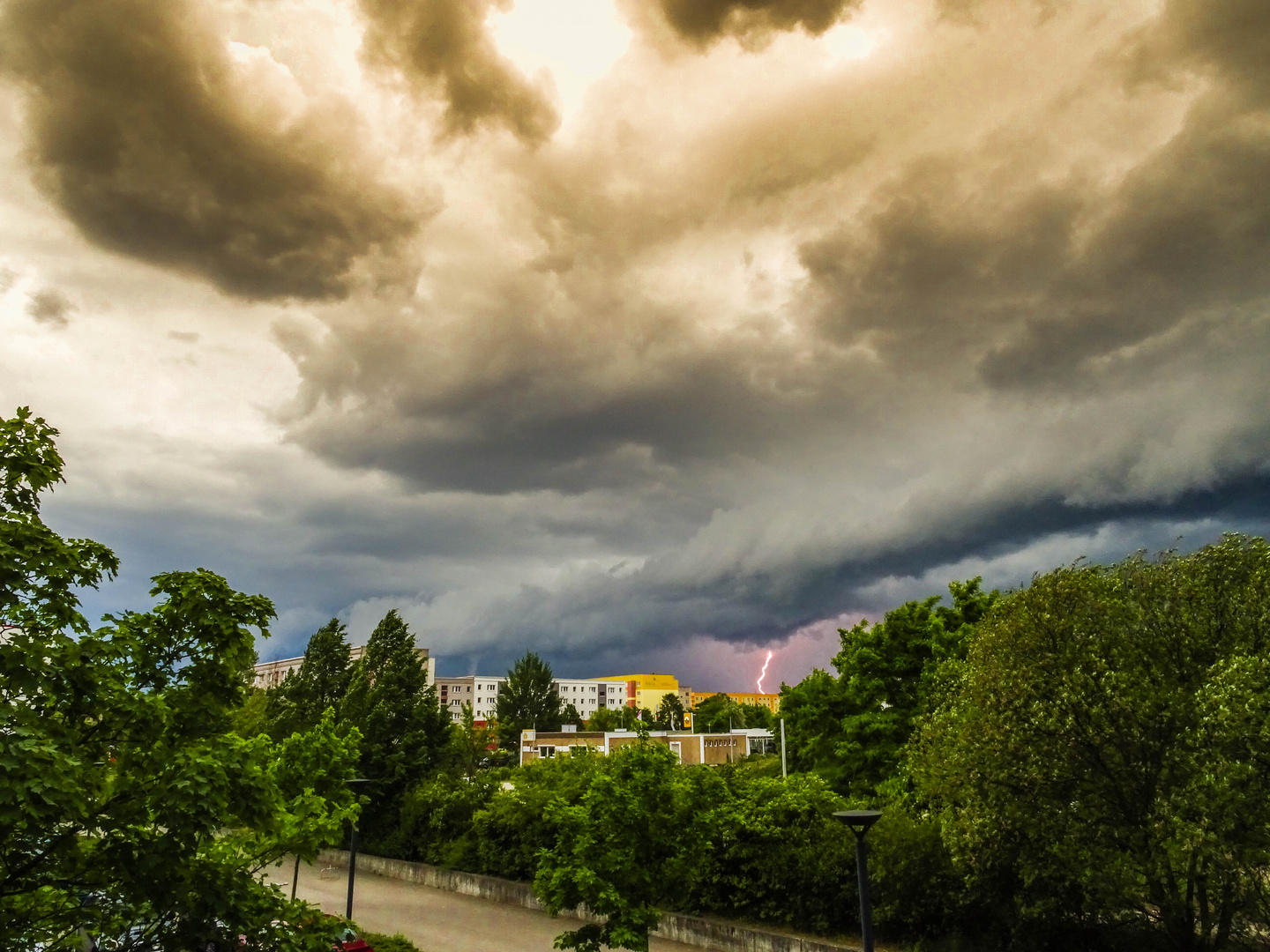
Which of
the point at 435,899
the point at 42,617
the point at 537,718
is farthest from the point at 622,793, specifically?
the point at 537,718

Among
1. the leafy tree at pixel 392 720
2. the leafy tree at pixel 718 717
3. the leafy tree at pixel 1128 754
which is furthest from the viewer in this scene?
the leafy tree at pixel 718 717

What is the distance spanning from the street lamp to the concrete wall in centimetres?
551

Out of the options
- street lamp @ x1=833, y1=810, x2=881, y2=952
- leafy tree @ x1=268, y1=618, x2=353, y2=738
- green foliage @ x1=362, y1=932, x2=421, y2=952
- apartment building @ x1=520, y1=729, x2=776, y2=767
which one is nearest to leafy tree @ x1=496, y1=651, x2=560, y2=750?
apartment building @ x1=520, y1=729, x2=776, y2=767

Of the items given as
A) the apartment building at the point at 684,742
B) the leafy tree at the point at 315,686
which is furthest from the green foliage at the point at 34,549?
the apartment building at the point at 684,742

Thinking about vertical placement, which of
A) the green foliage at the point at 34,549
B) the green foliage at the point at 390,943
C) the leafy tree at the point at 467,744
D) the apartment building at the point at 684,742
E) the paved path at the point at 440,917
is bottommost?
the paved path at the point at 440,917

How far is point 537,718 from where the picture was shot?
117625 millimetres

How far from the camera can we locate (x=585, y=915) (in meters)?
25.3

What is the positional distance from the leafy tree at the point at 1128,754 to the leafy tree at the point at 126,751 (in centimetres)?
1316

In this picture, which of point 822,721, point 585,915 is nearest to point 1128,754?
point 585,915

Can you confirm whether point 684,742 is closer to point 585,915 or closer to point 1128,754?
point 585,915

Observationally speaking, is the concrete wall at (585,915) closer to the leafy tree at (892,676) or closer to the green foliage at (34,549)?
the leafy tree at (892,676)

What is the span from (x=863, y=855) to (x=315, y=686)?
4630 cm

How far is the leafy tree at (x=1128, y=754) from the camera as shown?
13.4 m

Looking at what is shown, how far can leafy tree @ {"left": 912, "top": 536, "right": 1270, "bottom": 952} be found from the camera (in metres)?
13.4
